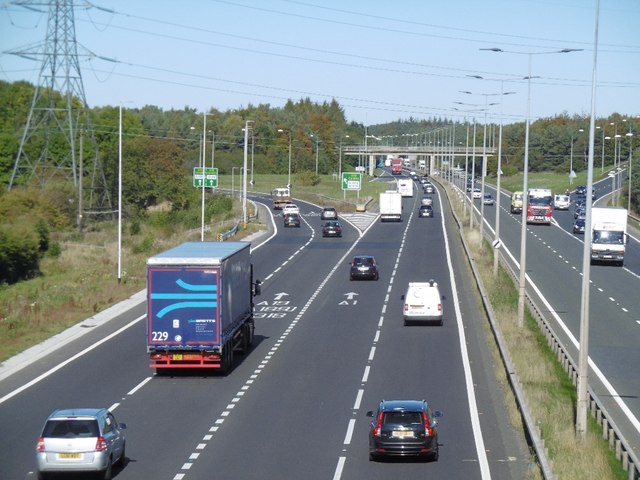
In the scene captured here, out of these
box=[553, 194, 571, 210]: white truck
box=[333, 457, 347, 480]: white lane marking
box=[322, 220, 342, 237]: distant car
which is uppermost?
box=[553, 194, 571, 210]: white truck

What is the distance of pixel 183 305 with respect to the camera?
30.9 metres

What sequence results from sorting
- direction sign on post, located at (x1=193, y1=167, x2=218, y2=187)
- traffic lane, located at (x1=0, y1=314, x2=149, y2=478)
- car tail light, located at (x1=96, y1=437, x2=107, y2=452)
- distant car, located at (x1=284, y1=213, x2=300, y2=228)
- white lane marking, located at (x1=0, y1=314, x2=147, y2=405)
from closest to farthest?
car tail light, located at (x1=96, y1=437, x2=107, y2=452) → traffic lane, located at (x1=0, y1=314, x2=149, y2=478) → white lane marking, located at (x1=0, y1=314, x2=147, y2=405) → direction sign on post, located at (x1=193, y1=167, x2=218, y2=187) → distant car, located at (x1=284, y1=213, x2=300, y2=228)

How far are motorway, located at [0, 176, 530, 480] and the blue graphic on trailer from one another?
1.41 m

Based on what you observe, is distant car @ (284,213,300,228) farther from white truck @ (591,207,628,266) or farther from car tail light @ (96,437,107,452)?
car tail light @ (96,437,107,452)

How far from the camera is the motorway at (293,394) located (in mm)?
21312

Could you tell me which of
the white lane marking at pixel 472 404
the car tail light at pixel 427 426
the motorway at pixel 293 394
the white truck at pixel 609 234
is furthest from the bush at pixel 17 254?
the car tail light at pixel 427 426

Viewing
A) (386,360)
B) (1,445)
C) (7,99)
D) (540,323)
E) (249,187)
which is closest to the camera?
(1,445)

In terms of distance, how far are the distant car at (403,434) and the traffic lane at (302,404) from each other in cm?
104

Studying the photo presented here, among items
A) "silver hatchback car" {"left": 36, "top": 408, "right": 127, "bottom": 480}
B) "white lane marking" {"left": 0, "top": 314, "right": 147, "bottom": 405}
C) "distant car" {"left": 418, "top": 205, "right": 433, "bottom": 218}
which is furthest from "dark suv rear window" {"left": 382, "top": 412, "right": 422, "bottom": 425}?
"distant car" {"left": 418, "top": 205, "right": 433, "bottom": 218}

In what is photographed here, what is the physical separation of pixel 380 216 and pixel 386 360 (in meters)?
68.8

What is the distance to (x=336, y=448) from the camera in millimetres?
22688

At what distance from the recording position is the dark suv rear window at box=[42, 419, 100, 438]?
19109mm

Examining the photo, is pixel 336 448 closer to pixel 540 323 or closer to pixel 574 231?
pixel 540 323

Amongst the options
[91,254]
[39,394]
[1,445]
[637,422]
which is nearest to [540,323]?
[637,422]
